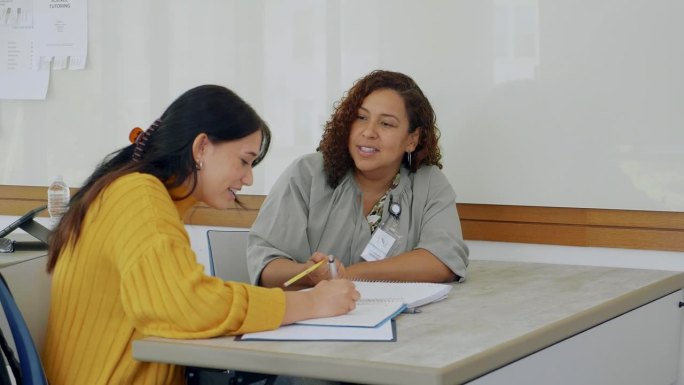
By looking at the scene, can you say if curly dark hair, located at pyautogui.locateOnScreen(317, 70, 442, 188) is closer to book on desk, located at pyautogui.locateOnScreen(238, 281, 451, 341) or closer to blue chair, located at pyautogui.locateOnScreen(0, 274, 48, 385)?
book on desk, located at pyautogui.locateOnScreen(238, 281, 451, 341)

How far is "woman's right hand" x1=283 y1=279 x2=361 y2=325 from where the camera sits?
213 centimetres

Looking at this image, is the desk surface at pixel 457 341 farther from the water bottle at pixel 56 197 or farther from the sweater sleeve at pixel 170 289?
the water bottle at pixel 56 197

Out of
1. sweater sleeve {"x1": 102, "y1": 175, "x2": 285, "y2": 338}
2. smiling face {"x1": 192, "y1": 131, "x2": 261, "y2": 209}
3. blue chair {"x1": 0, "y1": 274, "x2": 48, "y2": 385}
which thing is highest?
smiling face {"x1": 192, "y1": 131, "x2": 261, "y2": 209}

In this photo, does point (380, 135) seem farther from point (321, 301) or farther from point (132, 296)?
point (132, 296)

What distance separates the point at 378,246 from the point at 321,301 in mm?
934

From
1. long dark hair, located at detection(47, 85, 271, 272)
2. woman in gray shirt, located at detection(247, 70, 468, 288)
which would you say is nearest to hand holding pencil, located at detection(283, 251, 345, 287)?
woman in gray shirt, located at detection(247, 70, 468, 288)

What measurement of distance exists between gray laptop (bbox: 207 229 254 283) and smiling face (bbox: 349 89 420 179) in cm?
46

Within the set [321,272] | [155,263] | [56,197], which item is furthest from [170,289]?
[56,197]

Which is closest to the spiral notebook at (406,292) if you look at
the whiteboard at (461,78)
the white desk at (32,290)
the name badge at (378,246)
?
the name badge at (378,246)

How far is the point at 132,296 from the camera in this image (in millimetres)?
1995

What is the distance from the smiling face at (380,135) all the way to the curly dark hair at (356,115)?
2cm

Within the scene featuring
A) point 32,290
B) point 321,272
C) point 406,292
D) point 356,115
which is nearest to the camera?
point 32,290

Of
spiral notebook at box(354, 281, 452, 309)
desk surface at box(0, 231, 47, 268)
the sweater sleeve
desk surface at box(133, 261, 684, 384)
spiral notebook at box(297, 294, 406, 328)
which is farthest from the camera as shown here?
desk surface at box(0, 231, 47, 268)

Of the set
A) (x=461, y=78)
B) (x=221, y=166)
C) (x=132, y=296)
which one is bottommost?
(x=132, y=296)
